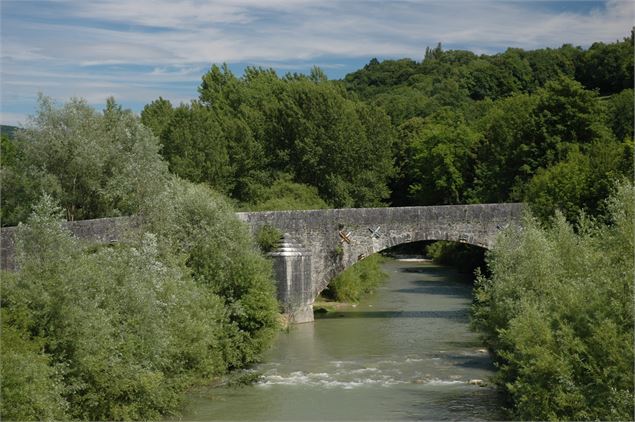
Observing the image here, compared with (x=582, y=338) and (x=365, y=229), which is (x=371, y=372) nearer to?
(x=582, y=338)

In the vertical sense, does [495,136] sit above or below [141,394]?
above

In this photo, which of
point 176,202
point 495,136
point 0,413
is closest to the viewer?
point 0,413

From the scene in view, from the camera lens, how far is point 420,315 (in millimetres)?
31219

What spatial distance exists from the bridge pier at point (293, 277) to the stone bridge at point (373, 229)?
0.11m

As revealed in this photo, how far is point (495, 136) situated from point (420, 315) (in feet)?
48.9

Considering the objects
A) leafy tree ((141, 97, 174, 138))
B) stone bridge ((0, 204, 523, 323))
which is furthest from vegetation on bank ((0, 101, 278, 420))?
leafy tree ((141, 97, 174, 138))

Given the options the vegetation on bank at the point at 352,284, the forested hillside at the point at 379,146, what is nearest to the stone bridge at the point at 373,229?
the forested hillside at the point at 379,146

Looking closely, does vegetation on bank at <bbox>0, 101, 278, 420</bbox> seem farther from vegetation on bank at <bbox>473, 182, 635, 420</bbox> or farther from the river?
vegetation on bank at <bbox>473, 182, 635, 420</bbox>

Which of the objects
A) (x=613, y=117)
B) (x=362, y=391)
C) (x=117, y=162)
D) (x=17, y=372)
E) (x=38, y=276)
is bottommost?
(x=362, y=391)

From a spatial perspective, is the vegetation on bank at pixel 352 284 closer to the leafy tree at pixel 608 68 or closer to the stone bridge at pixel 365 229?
the stone bridge at pixel 365 229

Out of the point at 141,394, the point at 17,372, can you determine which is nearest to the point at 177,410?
the point at 141,394

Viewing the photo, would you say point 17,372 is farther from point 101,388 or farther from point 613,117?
point 613,117

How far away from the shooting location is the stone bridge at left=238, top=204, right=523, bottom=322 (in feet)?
100

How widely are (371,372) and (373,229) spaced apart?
326 inches
